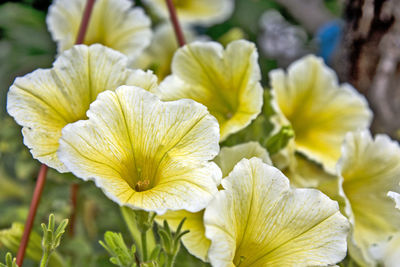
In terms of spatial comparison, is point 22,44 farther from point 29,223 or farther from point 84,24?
point 29,223

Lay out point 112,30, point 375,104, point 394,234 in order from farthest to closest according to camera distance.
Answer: point 375,104
point 112,30
point 394,234

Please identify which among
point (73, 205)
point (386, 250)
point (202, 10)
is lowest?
point (73, 205)

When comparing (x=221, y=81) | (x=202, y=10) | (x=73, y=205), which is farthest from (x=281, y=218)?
(x=202, y=10)

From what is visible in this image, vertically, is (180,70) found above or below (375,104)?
above

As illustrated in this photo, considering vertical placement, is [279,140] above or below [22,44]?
above

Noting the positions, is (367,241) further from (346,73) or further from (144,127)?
(346,73)

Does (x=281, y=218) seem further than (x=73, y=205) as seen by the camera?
No

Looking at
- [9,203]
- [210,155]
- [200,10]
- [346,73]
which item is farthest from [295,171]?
[9,203]
